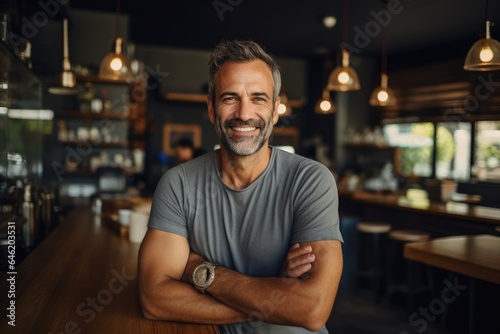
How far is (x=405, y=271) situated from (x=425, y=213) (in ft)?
2.46

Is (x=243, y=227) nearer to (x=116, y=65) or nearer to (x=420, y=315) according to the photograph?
(x=116, y=65)

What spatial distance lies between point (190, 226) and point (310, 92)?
7792 mm

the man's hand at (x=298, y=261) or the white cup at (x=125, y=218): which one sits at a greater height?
the man's hand at (x=298, y=261)

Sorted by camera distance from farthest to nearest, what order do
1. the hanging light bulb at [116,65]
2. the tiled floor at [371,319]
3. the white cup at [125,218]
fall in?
the hanging light bulb at [116,65] < the tiled floor at [371,319] < the white cup at [125,218]

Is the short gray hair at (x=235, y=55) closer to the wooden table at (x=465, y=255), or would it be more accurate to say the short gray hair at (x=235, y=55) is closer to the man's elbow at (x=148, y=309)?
the man's elbow at (x=148, y=309)

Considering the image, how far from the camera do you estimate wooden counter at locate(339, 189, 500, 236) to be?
3988 mm

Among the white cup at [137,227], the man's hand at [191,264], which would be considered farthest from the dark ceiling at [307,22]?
the man's hand at [191,264]

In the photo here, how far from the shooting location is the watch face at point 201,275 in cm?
140

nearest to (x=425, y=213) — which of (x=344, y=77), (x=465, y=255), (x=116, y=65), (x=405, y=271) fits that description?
(x=405, y=271)

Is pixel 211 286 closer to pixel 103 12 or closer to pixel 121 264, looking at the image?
pixel 121 264

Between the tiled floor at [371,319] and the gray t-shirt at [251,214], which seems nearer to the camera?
the gray t-shirt at [251,214]

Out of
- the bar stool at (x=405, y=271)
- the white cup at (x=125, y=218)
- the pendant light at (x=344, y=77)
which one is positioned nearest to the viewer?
the white cup at (x=125, y=218)

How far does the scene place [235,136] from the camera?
1518 millimetres

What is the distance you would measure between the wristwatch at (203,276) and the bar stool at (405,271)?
322cm
